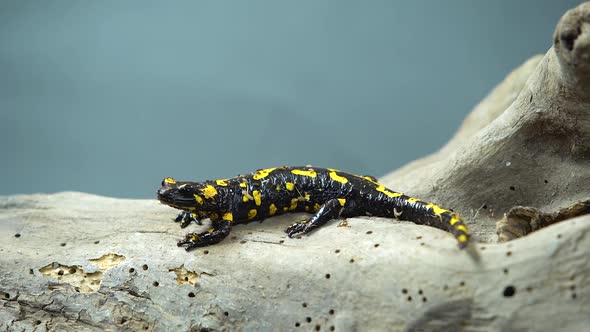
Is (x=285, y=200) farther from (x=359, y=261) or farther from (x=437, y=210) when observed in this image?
(x=437, y=210)

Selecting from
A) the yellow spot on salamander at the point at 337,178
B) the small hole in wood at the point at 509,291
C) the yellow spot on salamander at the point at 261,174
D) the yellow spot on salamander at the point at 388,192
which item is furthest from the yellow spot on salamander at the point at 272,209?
the small hole in wood at the point at 509,291

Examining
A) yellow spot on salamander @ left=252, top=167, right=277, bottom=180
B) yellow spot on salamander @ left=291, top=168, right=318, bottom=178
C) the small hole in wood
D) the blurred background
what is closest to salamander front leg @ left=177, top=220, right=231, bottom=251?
yellow spot on salamander @ left=252, top=167, right=277, bottom=180

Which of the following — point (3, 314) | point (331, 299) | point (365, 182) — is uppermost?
point (365, 182)

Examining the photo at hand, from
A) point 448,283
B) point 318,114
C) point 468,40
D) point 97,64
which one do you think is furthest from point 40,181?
point 448,283

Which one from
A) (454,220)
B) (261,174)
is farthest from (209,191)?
(454,220)

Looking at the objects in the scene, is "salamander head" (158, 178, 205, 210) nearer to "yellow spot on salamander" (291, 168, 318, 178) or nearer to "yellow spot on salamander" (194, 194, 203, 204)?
"yellow spot on salamander" (194, 194, 203, 204)

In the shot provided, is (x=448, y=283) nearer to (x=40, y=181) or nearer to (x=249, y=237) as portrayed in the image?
(x=249, y=237)

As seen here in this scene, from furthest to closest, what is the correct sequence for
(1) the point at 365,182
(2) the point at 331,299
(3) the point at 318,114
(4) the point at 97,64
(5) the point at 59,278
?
(3) the point at 318,114, (4) the point at 97,64, (1) the point at 365,182, (5) the point at 59,278, (2) the point at 331,299

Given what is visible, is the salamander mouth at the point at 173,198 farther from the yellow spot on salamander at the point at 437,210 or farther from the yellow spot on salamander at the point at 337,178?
the yellow spot on salamander at the point at 437,210
